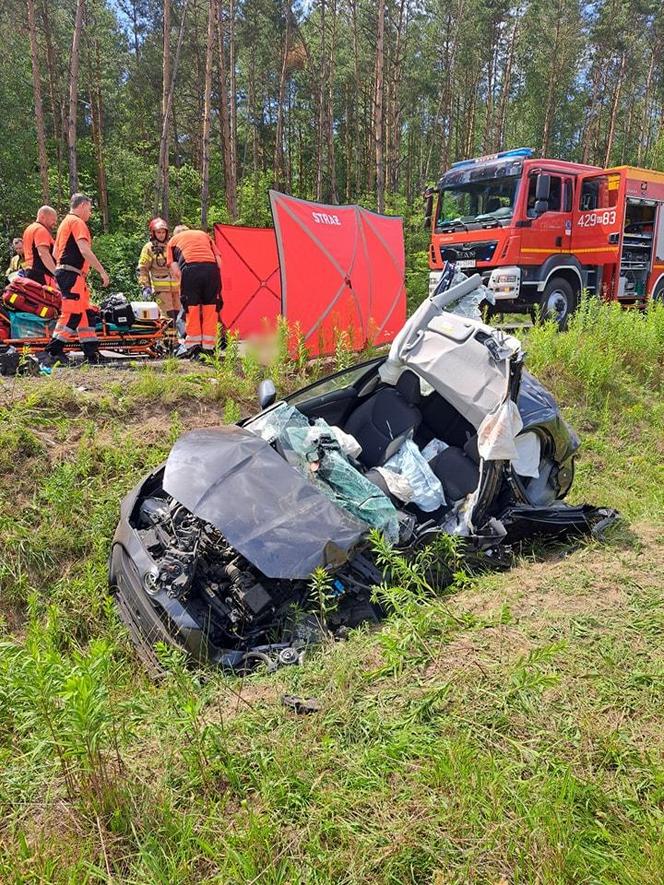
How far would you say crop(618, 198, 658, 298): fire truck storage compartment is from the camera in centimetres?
1218

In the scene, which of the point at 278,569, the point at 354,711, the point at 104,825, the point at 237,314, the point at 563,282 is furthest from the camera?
the point at 563,282

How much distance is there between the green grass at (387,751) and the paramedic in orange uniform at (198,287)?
4.26 meters

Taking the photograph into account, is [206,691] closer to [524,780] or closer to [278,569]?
[278,569]

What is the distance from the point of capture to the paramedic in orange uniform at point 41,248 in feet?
23.5

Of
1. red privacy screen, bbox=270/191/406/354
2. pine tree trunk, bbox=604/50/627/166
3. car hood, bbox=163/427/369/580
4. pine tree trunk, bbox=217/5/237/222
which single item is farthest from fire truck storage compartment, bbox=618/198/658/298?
pine tree trunk, bbox=604/50/627/166

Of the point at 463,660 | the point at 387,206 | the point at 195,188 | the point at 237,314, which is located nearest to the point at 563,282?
the point at 237,314

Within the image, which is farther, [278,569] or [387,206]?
[387,206]

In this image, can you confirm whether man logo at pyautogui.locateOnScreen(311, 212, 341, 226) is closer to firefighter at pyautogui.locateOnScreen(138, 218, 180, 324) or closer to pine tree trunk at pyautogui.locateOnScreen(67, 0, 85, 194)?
firefighter at pyautogui.locateOnScreen(138, 218, 180, 324)

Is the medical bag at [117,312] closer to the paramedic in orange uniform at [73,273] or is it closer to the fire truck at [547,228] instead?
the paramedic in orange uniform at [73,273]

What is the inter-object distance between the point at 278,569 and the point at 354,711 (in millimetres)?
709

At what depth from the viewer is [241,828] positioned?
1939mm

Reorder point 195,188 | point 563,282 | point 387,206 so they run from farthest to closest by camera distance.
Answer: point 195,188 → point 387,206 → point 563,282

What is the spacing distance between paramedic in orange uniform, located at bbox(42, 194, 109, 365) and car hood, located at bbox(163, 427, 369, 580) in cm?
384

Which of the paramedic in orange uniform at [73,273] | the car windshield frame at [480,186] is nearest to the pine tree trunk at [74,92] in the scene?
the car windshield frame at [480,186]
